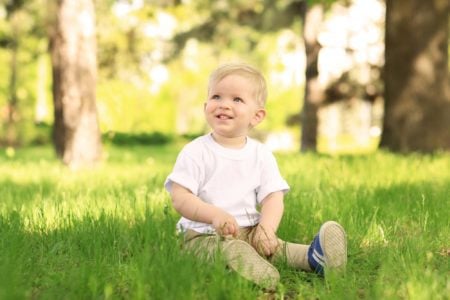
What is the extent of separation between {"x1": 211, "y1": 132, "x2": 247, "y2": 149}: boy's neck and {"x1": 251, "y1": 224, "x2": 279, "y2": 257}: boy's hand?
0.48 metres

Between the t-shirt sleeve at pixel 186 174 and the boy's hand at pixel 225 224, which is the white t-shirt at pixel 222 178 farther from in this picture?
the boy's hand at pixel 225 224

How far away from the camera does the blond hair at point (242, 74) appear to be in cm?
393

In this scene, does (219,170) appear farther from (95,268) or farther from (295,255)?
(95,268)

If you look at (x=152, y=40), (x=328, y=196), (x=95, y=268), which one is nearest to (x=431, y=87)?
(x=328, y=196)

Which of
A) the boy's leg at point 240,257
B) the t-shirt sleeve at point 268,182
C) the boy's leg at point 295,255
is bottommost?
the boy's leg at point 295,255

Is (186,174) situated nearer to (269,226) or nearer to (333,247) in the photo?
(269,226)

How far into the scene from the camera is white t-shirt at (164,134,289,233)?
391 cm

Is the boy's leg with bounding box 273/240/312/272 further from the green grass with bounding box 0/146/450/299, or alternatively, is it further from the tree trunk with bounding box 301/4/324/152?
the tree trunk with bounding box 301/4/324/152

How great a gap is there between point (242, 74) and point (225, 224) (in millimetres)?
831

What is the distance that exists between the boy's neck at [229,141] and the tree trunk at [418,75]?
24.9 feet

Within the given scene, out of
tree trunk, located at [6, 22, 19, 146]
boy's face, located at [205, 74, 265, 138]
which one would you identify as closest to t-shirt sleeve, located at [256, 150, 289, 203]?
boy's face, located at [205, 74, 265, 138]

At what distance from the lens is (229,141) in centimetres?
404

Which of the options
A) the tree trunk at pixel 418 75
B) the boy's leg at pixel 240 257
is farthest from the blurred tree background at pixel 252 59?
the boy's leg at pixel 240 257

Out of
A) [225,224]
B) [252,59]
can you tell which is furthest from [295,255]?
[252,59]
